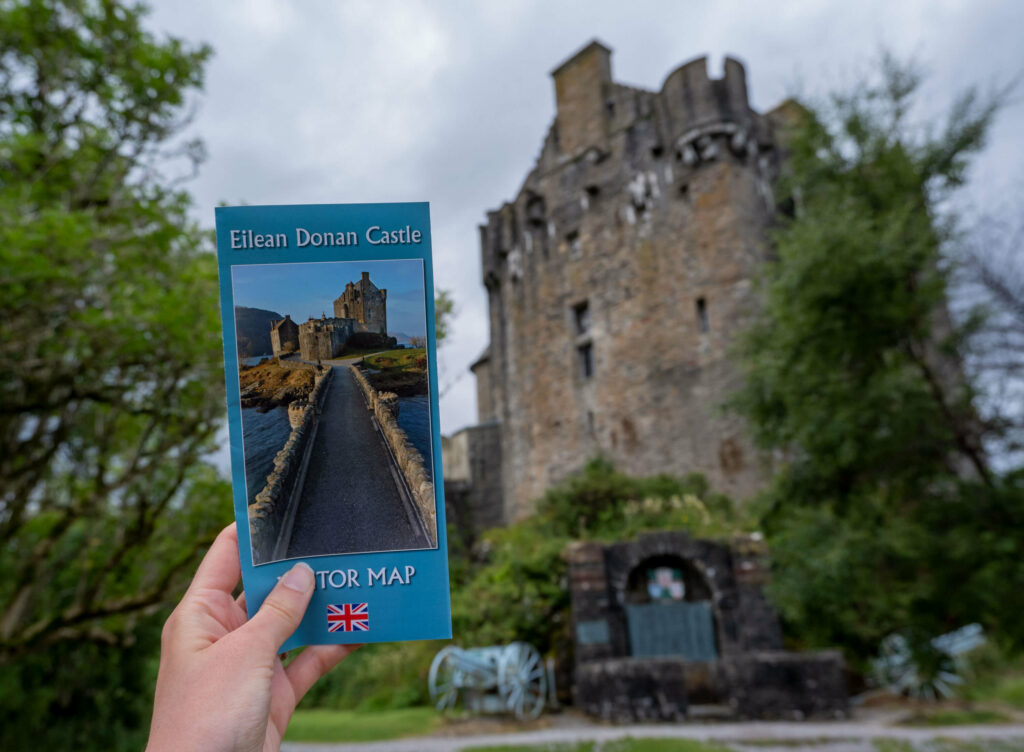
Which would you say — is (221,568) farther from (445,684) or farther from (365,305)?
(445,684)

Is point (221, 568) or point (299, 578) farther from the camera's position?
point (221, 568)

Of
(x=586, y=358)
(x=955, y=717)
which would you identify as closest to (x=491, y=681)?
(x=955, y=717)

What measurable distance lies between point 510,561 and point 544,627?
130cm

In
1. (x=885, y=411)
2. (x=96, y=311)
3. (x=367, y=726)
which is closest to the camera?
(x=96, y=311)

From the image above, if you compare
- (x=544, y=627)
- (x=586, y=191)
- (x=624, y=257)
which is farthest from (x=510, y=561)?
(x=586, y=191)

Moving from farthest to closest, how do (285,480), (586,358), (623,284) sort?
(586,358) < (623,284) < (285,480)

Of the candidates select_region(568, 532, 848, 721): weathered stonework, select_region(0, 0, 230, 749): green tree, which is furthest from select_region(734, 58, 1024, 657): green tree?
select_region(0, 0, 230, 749): green tree

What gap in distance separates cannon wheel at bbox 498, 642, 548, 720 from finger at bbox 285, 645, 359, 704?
10.5m

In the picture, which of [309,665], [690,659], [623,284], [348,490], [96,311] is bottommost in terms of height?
[690,659]

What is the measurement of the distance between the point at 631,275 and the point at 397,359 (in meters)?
22.5

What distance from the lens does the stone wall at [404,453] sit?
1.44m

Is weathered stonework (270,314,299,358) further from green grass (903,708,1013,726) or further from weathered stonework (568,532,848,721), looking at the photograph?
green grass (903,708,1013,726)

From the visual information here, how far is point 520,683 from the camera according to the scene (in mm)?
11688

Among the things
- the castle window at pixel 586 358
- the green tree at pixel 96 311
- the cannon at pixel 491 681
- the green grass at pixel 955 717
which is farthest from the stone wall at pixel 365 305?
the castle window at pixel 586 358
